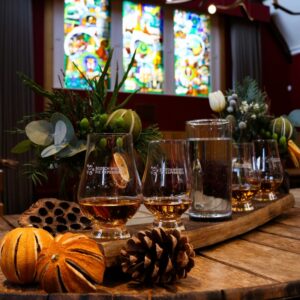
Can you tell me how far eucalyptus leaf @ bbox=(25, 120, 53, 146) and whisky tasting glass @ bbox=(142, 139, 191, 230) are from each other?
0.31 metres

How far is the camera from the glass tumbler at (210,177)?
83 centimetres

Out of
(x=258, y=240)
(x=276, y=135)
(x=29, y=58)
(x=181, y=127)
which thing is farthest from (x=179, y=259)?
(x=181, y=127)

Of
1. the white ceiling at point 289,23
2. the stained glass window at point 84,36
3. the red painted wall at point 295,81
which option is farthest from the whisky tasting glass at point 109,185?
the red painted wall at point 295,81

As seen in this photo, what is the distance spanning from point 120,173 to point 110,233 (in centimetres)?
9

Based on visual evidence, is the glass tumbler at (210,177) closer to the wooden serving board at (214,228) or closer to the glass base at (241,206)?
the wooden serving board at (214,228)

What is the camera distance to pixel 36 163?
1.02 metres

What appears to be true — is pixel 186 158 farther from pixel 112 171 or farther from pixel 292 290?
pixel 292 290

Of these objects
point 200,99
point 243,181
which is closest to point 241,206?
point 243,181

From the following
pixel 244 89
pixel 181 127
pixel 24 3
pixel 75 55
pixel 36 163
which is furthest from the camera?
pixel 181 127

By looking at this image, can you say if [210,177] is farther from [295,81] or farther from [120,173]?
[295,81]

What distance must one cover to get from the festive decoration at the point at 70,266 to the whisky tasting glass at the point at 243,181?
515mm

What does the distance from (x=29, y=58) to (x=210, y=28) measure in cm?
265

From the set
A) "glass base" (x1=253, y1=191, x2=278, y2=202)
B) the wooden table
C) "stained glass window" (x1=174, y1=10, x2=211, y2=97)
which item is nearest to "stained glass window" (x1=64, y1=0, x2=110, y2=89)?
"stained glass window" (x1=174, y1=10, x2=211, y2=97)

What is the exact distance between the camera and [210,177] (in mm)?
826
